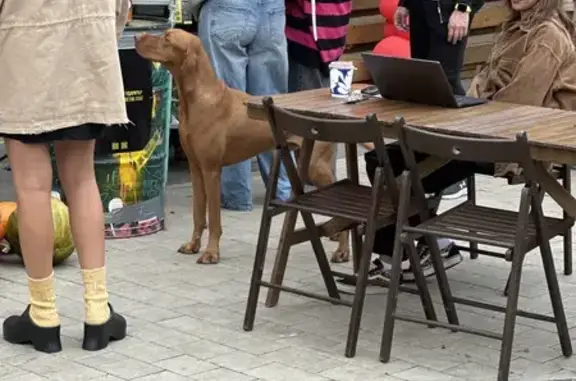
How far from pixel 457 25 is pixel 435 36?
0.51 ft

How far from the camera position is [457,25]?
21.0 feet

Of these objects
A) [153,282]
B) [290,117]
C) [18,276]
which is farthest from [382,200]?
[18,276]

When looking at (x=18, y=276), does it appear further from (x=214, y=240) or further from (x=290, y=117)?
(x=290, y=117)

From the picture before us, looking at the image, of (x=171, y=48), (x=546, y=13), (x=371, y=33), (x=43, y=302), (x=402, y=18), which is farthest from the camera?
(x=371, y=33)

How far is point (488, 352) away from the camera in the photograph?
4984 millimetres

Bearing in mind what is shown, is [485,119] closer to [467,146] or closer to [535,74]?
[467,146]

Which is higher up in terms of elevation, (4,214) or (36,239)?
(36,239)

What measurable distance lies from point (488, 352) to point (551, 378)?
13.5 inches

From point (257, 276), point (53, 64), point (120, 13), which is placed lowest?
point (257, 276)

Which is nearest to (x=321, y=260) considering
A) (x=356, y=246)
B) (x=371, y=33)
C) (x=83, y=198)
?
(x=356, y=246)

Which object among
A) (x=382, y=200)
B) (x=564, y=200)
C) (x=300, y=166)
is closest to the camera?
(x=564, y=200)

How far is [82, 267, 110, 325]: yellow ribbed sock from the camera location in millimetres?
4930

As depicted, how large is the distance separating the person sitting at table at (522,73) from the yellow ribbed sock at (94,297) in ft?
4.71

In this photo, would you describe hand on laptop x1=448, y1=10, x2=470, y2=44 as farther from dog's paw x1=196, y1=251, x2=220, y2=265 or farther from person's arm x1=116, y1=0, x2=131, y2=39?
person's arm x1=116, y1=0, x2=131, y2=39
